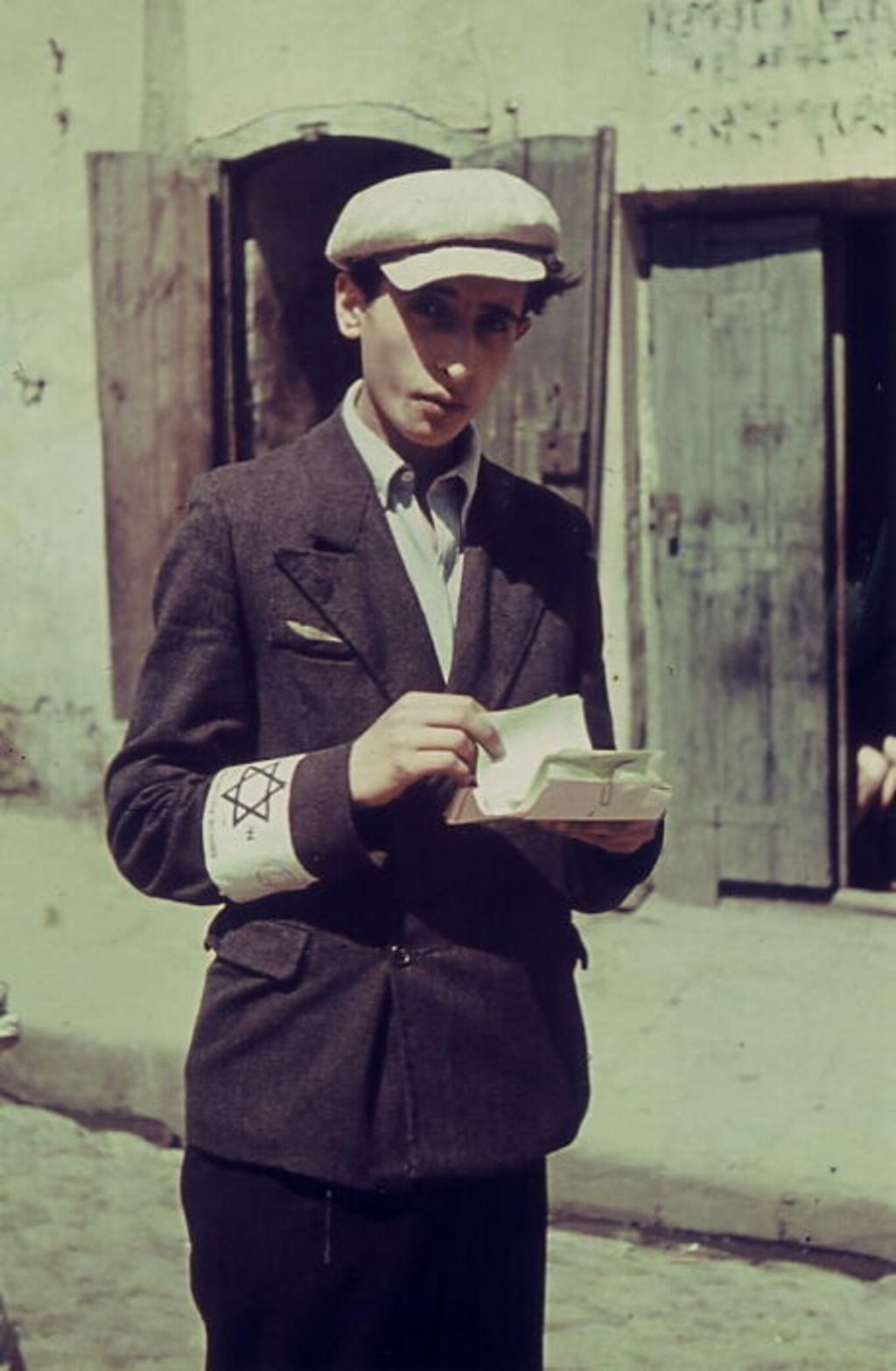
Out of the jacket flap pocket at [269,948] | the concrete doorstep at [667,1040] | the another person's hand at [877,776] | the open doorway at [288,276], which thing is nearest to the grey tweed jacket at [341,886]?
the jacket flap pocket at [269,948]

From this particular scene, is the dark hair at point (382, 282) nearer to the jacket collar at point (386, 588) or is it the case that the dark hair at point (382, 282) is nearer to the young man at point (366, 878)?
the young man at point (366, 878)

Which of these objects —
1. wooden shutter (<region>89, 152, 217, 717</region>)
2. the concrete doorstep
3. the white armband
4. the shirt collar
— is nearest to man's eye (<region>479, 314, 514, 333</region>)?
the shirt collar

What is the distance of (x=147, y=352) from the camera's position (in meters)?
7.73

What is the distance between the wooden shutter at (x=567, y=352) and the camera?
7.10 m

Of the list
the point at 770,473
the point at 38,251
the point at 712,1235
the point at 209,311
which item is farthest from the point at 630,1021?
the point at 38,251

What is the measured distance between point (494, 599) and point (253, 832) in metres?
0.41

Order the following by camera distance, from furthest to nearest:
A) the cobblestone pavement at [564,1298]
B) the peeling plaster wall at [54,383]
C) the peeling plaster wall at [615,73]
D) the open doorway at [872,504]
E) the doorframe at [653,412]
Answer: the peeling plaster wall at [54,383] → the open doorway at [872,504] → the doorframe at [653,412] → the peeling plaster wall at [615,73] → the cobblestone pavement at [564,1298]

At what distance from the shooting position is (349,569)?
2736mm

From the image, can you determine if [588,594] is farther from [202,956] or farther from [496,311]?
[202,956]

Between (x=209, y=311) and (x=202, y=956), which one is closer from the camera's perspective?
(x=202, y=956)

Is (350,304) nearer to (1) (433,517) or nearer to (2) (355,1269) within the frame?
(1) (433,517)

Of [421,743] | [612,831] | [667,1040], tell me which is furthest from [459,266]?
[667,1040]

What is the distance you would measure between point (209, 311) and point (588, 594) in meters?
4.95

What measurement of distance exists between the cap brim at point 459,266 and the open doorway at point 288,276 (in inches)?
200
